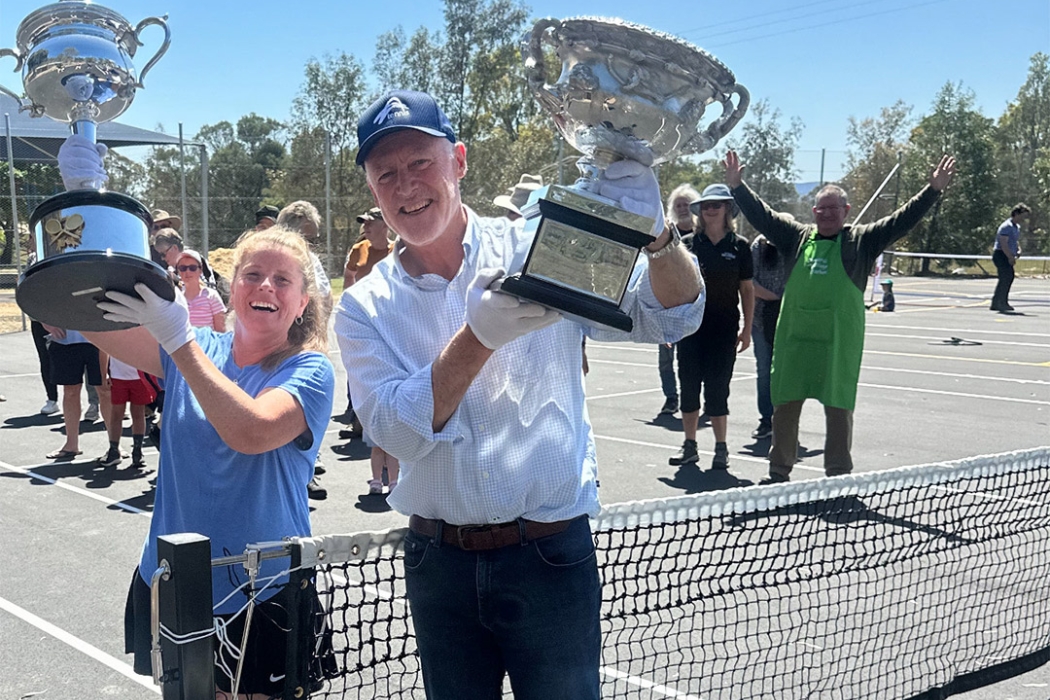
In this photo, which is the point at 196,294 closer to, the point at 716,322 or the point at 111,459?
the point at 111,459

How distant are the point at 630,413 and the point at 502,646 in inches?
354

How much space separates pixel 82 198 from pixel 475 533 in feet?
4.31

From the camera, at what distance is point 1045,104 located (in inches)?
2148

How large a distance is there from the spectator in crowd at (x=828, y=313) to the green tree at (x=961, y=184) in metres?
36.1

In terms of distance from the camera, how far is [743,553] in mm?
4441

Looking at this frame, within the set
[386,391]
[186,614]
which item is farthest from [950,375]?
[186,614]

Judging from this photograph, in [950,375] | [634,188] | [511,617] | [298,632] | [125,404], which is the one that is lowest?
[950,375]

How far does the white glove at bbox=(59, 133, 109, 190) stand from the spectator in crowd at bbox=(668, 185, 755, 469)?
5879 mm

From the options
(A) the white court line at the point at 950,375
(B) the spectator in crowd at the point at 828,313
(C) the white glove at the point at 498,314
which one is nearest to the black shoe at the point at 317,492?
(B) the spectator in crowd at the point at 828,313

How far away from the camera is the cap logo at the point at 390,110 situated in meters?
2.30

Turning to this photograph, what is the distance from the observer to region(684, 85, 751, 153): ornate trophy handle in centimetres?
233

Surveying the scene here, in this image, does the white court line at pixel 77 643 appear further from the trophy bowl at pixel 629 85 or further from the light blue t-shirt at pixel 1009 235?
the light blue t-shirt at pixel 1009 235

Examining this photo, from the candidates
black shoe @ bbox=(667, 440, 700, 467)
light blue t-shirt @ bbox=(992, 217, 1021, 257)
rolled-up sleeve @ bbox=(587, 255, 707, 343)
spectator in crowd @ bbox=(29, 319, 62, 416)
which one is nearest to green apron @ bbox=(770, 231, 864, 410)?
black shoe @ bbox=(667, 440, 700, 467)

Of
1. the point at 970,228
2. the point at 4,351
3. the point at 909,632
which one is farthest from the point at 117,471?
the point at 970,228
